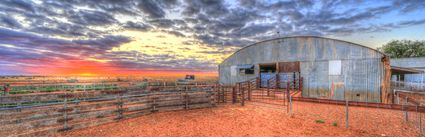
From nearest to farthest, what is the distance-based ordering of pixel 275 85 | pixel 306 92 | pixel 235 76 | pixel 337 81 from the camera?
pixel 337 81 < pixel 306 92 < pixel 275 85 < pixel 235 76

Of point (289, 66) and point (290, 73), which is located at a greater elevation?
point (289, 66)

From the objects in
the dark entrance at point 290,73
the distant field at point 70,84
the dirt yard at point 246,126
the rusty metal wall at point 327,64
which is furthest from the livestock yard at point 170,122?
the distant field at point 70,84

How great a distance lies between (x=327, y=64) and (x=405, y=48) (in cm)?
4664

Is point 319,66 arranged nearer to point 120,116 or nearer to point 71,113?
point 120,116

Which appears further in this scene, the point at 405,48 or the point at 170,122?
the point at 405,48

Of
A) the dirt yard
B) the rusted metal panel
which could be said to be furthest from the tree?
the dirt yard

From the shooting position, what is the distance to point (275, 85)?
16000 millimetres

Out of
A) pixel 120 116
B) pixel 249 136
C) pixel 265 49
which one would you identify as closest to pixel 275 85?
pixel 265 49

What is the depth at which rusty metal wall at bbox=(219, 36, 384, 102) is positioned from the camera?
12.3 metres

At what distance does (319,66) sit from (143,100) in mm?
13647

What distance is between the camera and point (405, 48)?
41250 millimetres

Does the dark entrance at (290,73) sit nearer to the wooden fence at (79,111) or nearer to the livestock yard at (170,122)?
the livestock yard at (170,122)

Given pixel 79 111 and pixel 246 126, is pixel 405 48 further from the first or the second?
pixel 79 111

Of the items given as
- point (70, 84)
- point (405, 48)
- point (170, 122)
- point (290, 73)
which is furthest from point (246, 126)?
point (405, 48)
